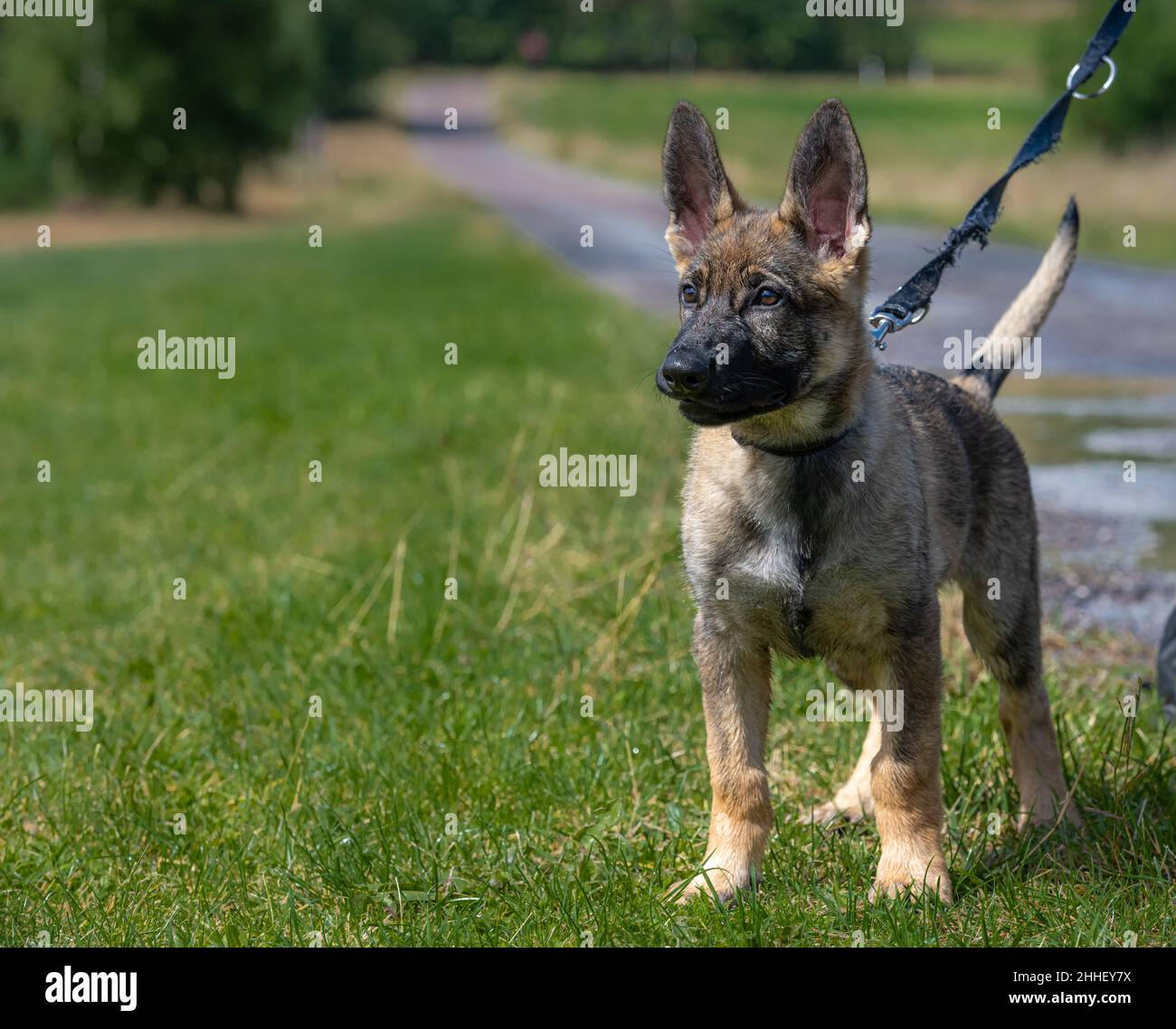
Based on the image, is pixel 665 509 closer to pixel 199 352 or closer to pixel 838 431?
pixel 838 431

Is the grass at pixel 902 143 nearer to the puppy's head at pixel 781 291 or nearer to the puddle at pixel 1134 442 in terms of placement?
the puppy's head at pixel 781 291

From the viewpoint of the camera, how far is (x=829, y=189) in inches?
146

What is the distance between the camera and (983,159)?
32.0 meters

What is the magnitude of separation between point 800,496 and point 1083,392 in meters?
6.59

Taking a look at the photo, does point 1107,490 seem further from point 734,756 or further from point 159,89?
point 159,89

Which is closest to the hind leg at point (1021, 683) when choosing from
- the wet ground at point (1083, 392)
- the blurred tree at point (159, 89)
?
the wet ground at point (1083, 392)

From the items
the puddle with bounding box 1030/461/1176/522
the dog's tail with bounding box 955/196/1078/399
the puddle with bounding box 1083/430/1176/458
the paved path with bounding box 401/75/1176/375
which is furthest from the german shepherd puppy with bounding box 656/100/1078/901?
Answer: the puddle with bounding box 1083/430/1176/458

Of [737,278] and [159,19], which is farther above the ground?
[159,19]

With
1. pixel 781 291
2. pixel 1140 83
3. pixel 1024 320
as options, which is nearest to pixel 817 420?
pixel 781 291

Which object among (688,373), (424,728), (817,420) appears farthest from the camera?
(424,728)

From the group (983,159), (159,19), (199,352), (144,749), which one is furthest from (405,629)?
(159,19)

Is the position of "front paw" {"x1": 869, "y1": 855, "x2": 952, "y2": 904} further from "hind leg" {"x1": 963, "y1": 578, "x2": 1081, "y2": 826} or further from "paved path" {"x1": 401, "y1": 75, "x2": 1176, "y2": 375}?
"paved path" {"x1": 401, "y1": 75, "x2": 1176, "y2": 375}

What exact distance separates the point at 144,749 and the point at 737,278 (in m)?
2.45

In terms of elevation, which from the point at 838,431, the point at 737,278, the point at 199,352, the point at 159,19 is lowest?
the point at 199,352
